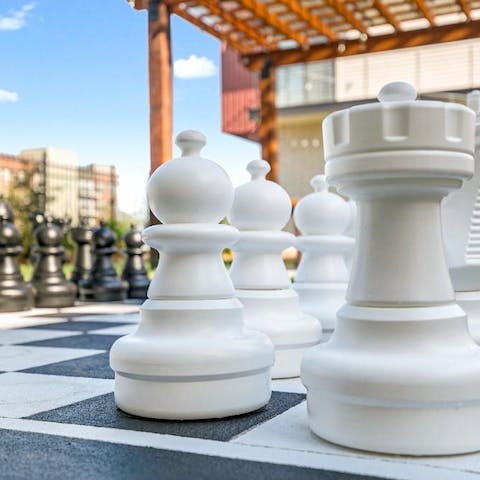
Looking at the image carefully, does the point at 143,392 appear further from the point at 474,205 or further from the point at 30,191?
the point at 30,191

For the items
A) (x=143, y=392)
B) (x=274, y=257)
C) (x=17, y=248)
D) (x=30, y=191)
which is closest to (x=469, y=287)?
(x=274, y=257)

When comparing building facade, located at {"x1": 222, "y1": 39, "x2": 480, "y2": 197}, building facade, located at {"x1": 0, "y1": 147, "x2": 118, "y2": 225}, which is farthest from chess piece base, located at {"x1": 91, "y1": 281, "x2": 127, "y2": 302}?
building facade, located at {"x1": 0, "y1": 147, "x2": 118, "y2": 225}

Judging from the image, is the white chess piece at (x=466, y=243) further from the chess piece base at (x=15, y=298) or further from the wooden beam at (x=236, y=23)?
the wooden beam at (x=236, y=23)

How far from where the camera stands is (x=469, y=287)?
4.41 feet

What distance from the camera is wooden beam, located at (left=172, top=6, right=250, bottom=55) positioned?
20.9ft

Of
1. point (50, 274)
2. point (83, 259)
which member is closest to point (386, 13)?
point (83, 259)

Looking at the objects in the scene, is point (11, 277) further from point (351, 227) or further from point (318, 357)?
point (318, 357)

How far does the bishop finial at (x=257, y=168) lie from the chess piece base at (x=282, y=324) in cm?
28

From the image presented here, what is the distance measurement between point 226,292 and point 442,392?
1.38 feet

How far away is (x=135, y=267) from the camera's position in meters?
4.54

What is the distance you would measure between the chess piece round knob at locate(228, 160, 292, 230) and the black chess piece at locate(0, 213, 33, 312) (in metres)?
2.18

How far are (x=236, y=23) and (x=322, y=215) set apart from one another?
17.4ft

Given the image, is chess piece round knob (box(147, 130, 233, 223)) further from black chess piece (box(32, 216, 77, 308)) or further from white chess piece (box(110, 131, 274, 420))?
black chess piece (box(32, 216, 77, 308))

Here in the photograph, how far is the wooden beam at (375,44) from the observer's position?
6777 millimetres
